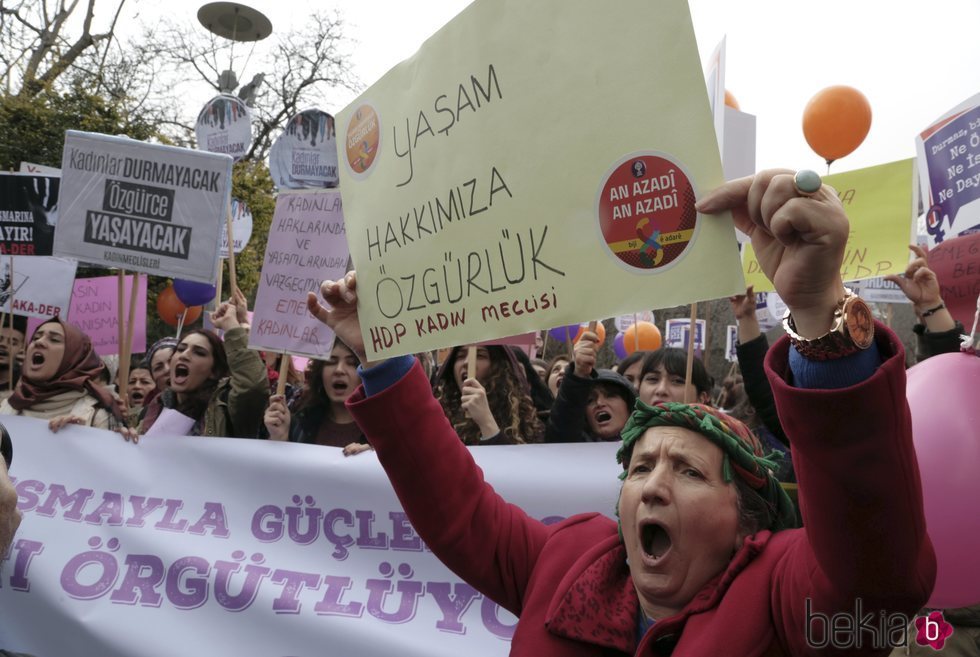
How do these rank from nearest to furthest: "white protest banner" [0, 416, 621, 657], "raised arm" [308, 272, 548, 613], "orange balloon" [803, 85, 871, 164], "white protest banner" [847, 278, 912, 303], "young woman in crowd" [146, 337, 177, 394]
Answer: "raised arm" [308, 272, 548, 613]
"white protest banner" [0, 416, 621, 657]
"orange balloon" [803, 85, 871, 164]
"young woman in crowd" [146, 337, 177, 394]
"white protest banner" [847, 278, 912, 303]

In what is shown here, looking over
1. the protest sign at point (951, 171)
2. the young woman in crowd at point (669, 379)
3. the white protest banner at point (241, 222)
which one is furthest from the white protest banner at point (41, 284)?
the protest sign at point (951, 171)

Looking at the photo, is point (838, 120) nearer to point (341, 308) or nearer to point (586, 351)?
point (586, 351)

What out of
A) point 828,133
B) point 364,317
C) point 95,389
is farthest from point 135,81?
point 364,317

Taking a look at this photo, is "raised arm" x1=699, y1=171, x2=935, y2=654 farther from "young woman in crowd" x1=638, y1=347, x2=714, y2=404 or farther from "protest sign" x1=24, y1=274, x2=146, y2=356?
"protest sign" x1=24, y1=274, x2=146, y2=356

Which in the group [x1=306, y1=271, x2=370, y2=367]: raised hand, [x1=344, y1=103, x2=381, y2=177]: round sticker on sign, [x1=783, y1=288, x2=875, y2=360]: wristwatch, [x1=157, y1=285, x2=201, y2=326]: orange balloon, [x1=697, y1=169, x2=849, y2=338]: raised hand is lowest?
[x1=783, y1=288, x2=875, y2=360]: wristwatch

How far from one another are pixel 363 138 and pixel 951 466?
165 centimetres

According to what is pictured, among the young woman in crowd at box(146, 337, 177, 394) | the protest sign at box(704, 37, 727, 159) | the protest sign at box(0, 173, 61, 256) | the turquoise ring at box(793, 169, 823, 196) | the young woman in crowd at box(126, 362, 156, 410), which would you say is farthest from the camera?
the young woman in crowd at box(126, 362, 156, 410)

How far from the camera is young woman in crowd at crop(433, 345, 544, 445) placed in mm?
3480

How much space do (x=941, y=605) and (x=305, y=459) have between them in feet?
7.45

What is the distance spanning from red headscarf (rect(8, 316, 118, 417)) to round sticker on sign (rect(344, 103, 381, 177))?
8.97 ft

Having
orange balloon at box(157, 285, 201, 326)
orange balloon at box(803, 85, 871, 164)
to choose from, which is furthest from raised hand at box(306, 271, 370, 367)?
orange balloon at box(157, 285, 201, 326)

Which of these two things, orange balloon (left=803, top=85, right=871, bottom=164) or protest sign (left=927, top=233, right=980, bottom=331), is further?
orange balloon (left=803, top=85, right=871, bottom=164)

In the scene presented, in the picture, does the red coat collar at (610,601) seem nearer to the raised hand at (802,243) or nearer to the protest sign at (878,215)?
the raised hand at (802,243)

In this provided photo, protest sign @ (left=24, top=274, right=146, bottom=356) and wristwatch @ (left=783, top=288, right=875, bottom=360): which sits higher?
protest sign @ (left=24, top=274, right=146, bottom=356)
